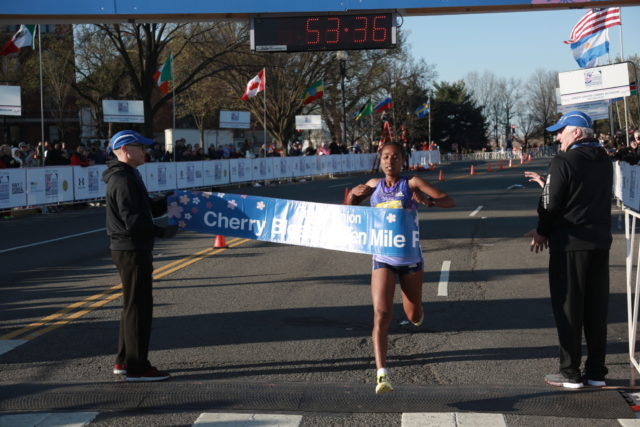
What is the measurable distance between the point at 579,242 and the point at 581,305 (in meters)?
0.48

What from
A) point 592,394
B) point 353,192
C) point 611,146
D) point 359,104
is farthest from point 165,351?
point 359,104

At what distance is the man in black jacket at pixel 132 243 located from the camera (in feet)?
21.2

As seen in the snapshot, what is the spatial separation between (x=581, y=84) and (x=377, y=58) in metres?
35.8

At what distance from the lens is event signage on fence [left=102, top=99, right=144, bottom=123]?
112 feet

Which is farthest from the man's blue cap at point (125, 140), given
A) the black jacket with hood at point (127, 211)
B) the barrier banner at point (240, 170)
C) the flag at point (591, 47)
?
the barrier banner at point (240, 170)

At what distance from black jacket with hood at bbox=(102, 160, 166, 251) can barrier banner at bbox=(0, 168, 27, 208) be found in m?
16.4

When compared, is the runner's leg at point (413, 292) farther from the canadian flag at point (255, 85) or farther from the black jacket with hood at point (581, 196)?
the canadian flag at point (255, 85)

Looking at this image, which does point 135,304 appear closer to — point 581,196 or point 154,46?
point 581,196

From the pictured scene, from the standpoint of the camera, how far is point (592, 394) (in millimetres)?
6059

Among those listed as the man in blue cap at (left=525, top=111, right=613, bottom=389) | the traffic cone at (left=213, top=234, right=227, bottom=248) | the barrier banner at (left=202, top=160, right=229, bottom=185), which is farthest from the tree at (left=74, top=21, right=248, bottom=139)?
the man in blue cap at (left=525, top=111, right=613, bottom=389)

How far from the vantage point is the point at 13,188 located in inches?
878

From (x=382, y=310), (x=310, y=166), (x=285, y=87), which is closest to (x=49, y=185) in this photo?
(x=382, y=310)

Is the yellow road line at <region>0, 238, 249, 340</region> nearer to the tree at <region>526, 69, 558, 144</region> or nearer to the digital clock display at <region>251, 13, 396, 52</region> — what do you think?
the digital clock display at <region>251, 13, 396, 52</region>

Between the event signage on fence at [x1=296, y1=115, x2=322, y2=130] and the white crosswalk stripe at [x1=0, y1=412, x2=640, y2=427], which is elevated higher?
the event signage on fence at [x1=296, y1=115, x2=322, y2=130]
